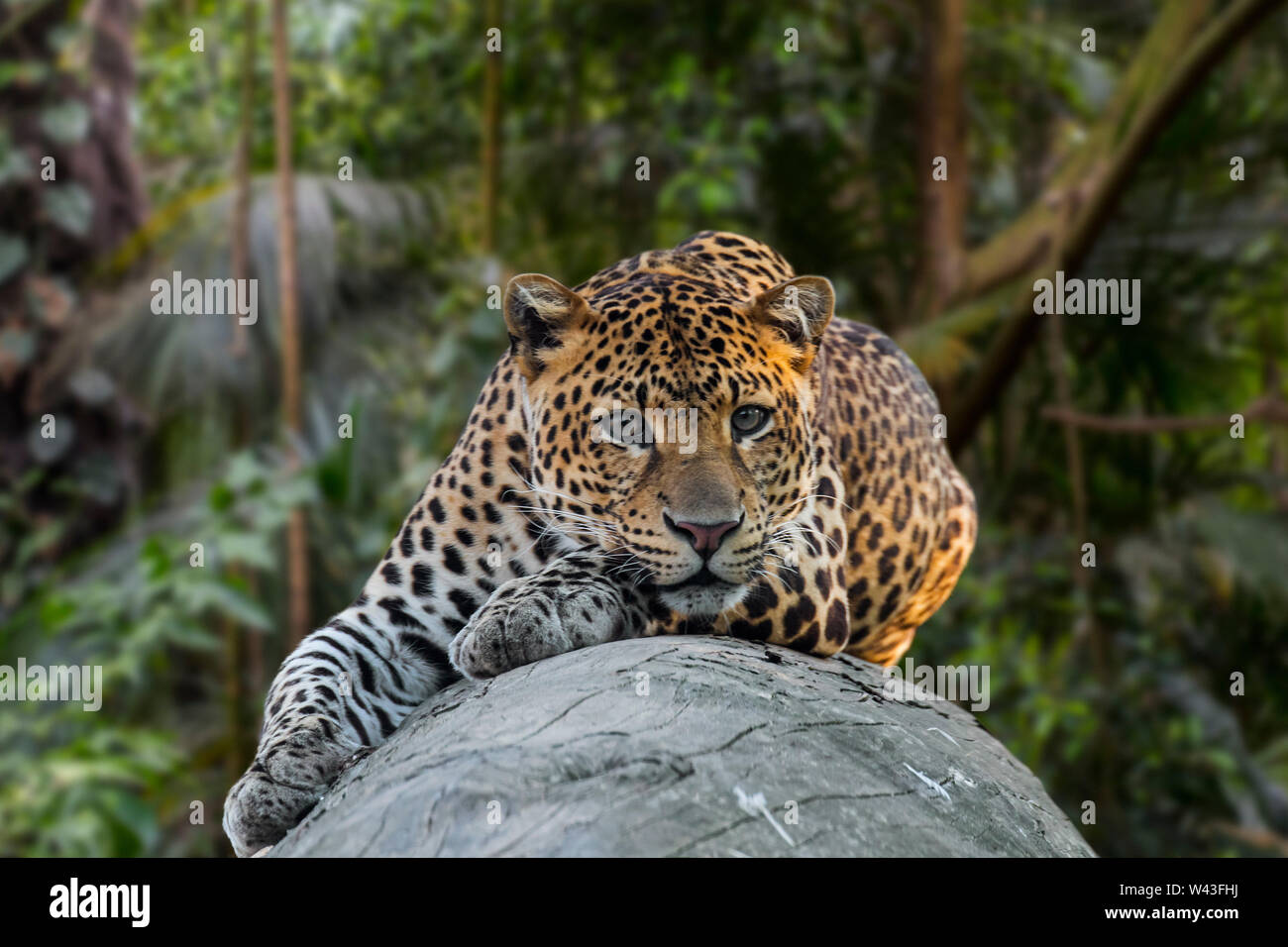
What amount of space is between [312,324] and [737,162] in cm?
373

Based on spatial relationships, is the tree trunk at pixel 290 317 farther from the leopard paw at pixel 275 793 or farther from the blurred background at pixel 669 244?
the leopard paw at pixel 275 793

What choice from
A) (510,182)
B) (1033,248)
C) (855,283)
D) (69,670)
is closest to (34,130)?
(510,182)

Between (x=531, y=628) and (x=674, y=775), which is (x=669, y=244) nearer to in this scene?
(x=531, y=628)

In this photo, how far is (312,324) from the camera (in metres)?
11.2

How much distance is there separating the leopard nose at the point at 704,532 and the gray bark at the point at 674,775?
0.98ft

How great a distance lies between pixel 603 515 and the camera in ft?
14.6

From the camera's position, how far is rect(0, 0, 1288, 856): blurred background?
30.7ft

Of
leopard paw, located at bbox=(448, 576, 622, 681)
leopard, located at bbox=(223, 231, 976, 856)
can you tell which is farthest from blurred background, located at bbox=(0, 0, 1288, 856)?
leopard paw, located at bbox=(448, 576, 622, 681)

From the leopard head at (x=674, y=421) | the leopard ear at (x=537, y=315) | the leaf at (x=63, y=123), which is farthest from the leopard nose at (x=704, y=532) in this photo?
the leaf at (x=63, y=123)

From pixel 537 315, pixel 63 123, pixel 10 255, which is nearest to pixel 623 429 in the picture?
pixel 537 315

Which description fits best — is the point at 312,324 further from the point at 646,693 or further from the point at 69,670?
the point at 646,693

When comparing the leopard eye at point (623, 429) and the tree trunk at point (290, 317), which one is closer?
the leopard eye at point (623, 429)

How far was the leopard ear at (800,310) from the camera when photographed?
15.3 ft
